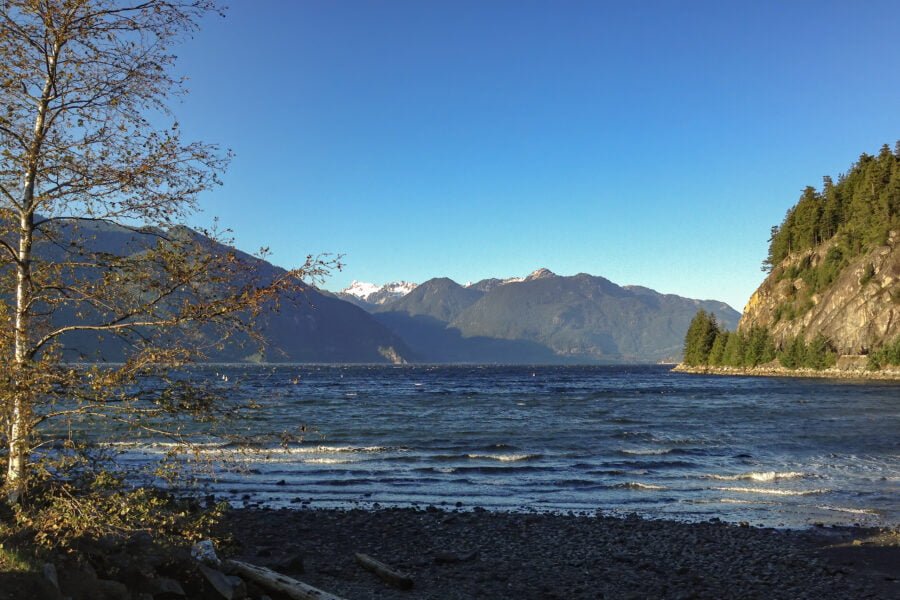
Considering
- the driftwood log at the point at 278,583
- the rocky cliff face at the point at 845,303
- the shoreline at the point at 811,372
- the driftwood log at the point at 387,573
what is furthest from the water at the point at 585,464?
the rocky cliff face at the point at 845,303

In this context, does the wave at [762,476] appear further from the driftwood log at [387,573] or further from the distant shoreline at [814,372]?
the distant shoreline at [814,372]

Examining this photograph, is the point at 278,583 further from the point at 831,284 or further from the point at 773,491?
the point at 831,284

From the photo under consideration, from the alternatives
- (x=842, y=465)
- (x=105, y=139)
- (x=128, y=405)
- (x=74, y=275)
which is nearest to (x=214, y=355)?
(x=128, y=405)

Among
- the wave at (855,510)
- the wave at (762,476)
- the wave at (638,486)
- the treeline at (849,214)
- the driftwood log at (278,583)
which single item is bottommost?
the wave at (638,486)

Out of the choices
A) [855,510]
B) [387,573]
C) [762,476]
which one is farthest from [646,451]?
[387,573]

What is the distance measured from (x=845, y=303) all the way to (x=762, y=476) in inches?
4537

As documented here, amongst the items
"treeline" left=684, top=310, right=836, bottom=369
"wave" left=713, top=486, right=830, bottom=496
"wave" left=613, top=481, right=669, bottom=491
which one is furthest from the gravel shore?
"treeline" left=684, top=310, right=836, bottom=369

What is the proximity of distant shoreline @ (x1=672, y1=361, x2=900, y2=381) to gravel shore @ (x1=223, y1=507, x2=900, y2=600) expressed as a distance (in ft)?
368

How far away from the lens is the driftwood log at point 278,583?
33.1 ft

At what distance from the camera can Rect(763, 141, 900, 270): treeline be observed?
126m

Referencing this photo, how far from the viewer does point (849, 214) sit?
145125 mm

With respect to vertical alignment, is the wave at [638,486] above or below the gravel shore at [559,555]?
below

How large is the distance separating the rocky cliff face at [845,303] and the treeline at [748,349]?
2468mm

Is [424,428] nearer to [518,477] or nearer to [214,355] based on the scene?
[518,477]
